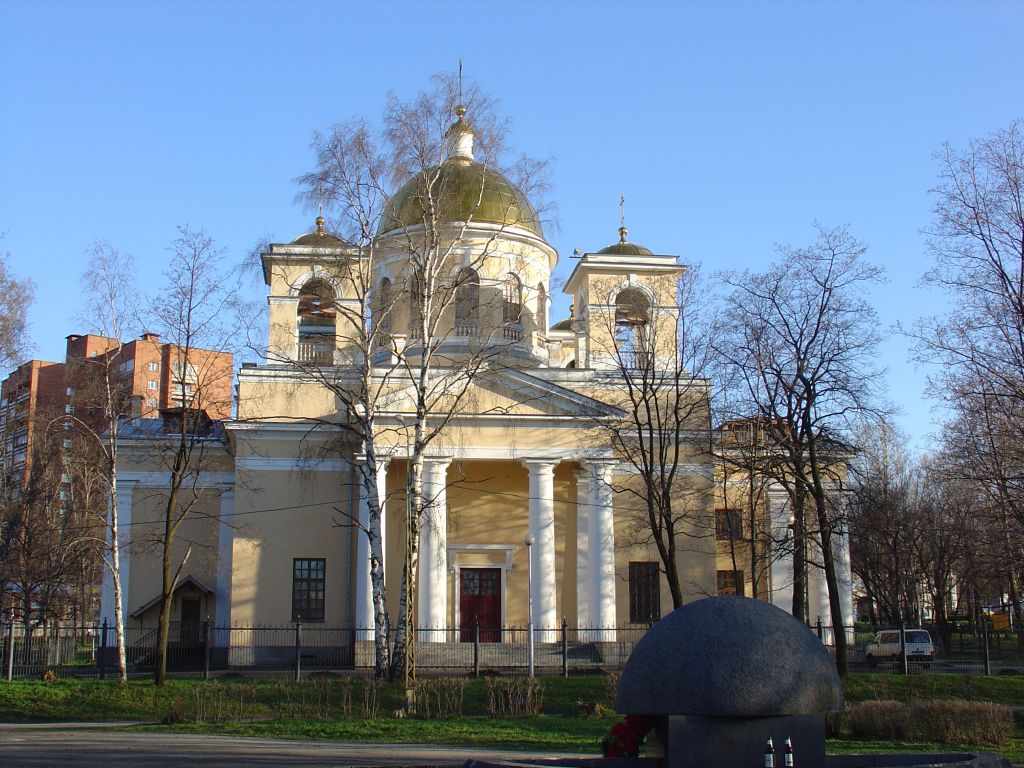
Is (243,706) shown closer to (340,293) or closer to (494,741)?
(494,741)

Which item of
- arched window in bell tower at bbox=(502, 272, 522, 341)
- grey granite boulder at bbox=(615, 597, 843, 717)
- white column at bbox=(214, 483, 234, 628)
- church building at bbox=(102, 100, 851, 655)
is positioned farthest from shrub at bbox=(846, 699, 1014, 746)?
white column at bbox=(214, 483, 234, 628)

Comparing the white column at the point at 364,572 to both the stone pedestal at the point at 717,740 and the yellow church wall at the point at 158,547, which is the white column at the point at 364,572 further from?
the stone pedestal at the point at 717,740

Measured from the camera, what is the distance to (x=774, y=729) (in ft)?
33.3

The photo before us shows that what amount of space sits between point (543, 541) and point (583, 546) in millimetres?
2081

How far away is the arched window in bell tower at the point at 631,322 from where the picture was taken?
3300 centimetres

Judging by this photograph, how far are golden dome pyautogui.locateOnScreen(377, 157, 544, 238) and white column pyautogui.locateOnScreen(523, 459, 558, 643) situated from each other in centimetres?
692

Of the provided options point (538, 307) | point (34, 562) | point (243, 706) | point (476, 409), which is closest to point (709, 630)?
point (243, 706)

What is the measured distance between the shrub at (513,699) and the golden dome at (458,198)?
953 centimetres

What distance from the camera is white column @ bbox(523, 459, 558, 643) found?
30172 millimetres

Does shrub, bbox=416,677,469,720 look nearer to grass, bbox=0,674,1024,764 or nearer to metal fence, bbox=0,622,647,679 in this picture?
grass, bbox=0,674,1024,764

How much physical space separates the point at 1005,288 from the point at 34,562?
3329 centimetres

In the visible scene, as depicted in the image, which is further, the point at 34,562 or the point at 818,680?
the point at 34,562

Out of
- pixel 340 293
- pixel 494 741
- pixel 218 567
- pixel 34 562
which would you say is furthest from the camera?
pixel 34 562

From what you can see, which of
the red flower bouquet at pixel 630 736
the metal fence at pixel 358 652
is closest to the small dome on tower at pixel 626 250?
the metal fence at pixel 358 652
